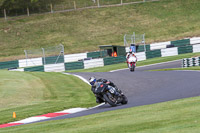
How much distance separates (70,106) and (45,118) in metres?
2.04

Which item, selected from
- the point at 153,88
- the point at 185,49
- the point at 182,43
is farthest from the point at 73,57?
the point at 153,88

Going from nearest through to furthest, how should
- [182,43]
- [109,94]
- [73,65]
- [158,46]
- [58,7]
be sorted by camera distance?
[109,94]
[73,65]
[182,43]
[158,46]
[58,7]

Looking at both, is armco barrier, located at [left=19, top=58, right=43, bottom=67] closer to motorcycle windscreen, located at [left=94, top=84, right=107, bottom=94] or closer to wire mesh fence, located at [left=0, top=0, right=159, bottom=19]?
wire mesh fence, located at [left=0, top=0, right=159, bottom=19]

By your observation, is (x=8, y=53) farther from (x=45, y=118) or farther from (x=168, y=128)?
(x=168, y=128)

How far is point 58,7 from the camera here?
56438mm

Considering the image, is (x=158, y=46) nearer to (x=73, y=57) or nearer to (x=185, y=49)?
(x=185, y=49)

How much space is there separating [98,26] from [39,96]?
116ft

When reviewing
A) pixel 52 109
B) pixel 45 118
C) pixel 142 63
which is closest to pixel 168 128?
pixel 45 118

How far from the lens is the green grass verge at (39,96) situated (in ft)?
44.1

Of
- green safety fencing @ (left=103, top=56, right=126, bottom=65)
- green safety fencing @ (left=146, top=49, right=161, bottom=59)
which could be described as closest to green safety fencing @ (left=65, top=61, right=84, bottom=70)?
green safety fencing @ (left=103, top=56, right=126, bottom=65)

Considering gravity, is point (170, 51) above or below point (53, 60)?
above

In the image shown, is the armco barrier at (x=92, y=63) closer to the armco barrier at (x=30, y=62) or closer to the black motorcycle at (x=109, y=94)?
the armco barrier at (x=30, y=62)

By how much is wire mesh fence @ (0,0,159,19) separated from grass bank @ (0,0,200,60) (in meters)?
1.60

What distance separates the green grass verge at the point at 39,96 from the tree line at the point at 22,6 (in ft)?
111
